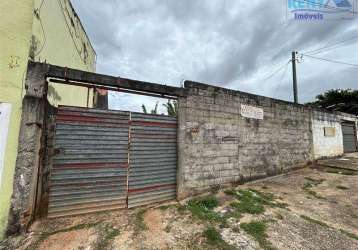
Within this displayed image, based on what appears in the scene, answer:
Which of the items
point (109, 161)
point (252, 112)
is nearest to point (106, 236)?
point (109, 161)

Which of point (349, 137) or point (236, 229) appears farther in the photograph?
point (349, 137)

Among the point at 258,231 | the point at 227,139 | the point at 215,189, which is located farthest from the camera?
the point at 227,139

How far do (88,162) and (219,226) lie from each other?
2729mm

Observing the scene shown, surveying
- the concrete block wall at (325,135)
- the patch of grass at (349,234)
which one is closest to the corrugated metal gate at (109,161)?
the patch of grass at (349,234)

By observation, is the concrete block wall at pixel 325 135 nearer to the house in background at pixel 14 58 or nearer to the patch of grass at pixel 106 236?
the patch of grass at pixel 106 236

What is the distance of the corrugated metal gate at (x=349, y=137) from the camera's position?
12126mm

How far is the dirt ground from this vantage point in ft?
10.4

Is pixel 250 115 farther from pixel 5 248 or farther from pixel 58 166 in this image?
pixel 5 248

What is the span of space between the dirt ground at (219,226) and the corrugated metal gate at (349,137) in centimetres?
873

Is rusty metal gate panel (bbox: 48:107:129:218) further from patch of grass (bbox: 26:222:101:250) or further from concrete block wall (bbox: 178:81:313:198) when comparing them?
concrete block wall (bbox: 178:81:313:198)

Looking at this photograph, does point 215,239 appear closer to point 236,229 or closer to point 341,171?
point 236,229

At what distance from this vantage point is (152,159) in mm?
4676

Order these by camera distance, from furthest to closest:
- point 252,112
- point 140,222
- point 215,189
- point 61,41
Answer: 1. point 252,112
2. point 215,189
3. point 61,41
4. point 140,222

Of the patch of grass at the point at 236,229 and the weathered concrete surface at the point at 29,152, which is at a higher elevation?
the weathered concrete surface at the point at 29,152
